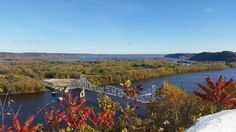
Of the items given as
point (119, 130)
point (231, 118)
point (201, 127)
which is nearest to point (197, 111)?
point (119, 130)

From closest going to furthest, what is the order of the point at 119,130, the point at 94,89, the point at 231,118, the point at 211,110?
the point at 231,118, the point at 211,110, the point at 119,130, the point at 94,89

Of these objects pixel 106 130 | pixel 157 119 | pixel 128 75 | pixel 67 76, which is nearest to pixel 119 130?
pixel 106 130

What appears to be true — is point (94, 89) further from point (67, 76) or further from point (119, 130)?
point (119, 130)

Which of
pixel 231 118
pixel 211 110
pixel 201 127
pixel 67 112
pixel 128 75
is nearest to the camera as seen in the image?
pixel 201 127

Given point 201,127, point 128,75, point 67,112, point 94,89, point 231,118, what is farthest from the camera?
point 128,75

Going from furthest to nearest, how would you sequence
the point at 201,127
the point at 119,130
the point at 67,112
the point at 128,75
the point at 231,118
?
1. the point at 128,75
2. the point at 119,130
3. the point at 67,112
4. the point at 231,118
5. the point at 201,127

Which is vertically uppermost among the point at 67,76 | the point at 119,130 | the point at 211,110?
the point at 211,110

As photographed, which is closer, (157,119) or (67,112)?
(67,112)

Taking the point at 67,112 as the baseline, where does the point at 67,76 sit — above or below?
below

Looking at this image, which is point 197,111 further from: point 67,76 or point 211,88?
point 67,76
